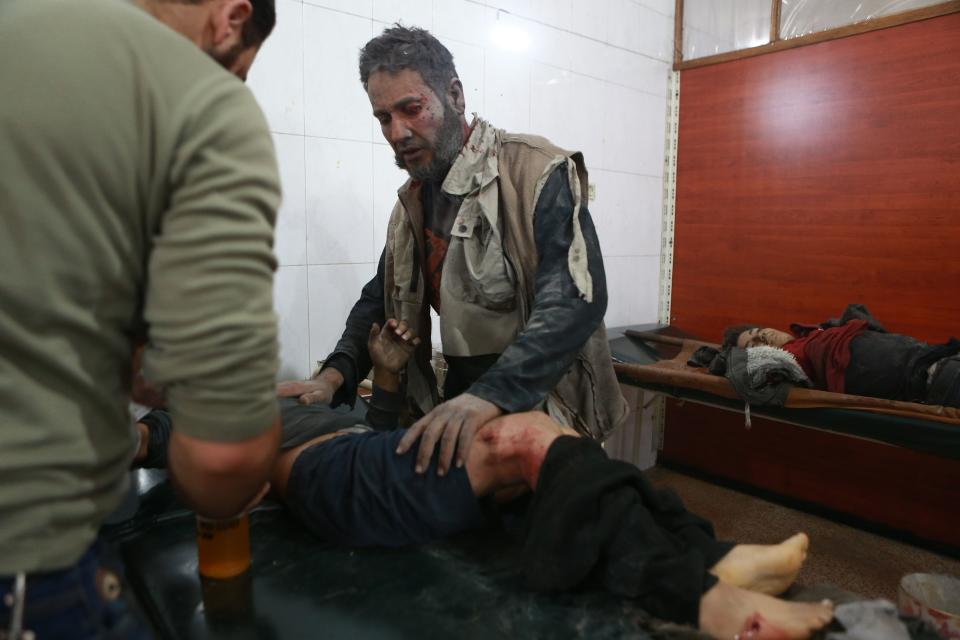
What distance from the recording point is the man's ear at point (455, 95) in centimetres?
169

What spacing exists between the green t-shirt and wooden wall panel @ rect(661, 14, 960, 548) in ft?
9.92

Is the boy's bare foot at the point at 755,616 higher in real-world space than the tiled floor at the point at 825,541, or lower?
higher

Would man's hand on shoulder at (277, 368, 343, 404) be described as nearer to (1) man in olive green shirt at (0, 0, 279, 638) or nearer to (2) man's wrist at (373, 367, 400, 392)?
(2) man's wrist at (373, 367, 400, 392)

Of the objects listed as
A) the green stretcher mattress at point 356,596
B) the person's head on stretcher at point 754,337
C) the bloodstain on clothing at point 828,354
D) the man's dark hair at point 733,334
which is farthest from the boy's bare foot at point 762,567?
the man's dark hair at point 733,334

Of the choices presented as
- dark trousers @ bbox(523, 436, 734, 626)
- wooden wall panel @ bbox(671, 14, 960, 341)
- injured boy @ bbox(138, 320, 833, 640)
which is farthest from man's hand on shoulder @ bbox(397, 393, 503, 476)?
wooden wall panel @ bbox(671, 14, 960, 341)

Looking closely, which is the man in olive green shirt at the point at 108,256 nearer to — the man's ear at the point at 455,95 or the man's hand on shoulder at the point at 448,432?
the man's hand on shoulder at the point at 448,432

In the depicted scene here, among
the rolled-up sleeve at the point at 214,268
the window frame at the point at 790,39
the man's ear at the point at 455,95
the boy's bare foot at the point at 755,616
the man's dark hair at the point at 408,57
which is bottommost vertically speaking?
the boy's bare foot at the point at 755,616

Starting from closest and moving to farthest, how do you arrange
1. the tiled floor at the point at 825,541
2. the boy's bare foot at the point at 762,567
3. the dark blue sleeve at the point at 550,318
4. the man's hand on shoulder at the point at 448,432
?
the boy's bare foot at the point at 762,567, the man's hand on shoulder at the point at 448,432, the dark blue sleeve at the point at 550,318, the tiled floor at the point at 825,541

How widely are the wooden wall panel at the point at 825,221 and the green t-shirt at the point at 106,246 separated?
3.02 meters

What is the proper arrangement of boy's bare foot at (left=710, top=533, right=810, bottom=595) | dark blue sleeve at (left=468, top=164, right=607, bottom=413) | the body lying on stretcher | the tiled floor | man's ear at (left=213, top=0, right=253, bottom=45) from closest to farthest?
man's ear at (left=213, top=0, right=253, bottom=45) → boy's bare foot at (left=710, top=533, right=810, bottom=595) → dark blue sleeve at (left=468, top=164, right=607, bottom=413) → the body lying on stretcher → the tiled floor

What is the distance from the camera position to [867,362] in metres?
2.35

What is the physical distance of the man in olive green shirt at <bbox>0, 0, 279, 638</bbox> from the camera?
0.53 metres

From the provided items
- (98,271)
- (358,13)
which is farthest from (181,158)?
(358,13)

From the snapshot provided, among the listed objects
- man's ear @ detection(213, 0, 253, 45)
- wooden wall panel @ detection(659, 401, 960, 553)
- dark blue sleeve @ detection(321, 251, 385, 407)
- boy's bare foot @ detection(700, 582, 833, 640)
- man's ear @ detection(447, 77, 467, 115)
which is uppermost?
man's ear @ detection(447, 77, 467, 115)
